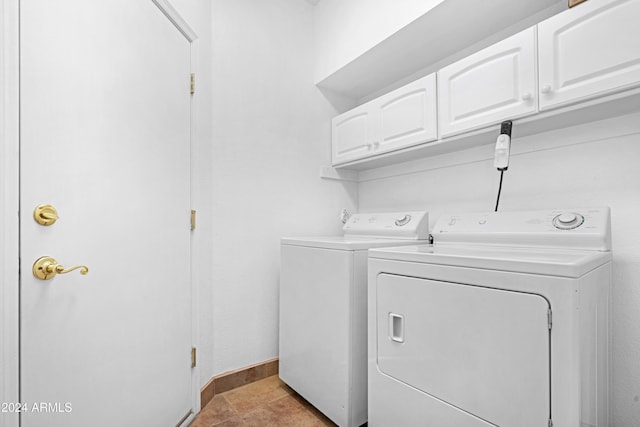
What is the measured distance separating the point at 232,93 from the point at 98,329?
4.90 feet

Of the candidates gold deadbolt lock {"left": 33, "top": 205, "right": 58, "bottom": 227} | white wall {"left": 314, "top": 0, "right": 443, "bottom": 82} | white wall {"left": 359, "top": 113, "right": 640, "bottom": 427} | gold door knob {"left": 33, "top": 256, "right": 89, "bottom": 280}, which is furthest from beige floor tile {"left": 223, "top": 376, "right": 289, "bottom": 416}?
white wall {"left": 314, "top": 0, "right": 443, "bottom": 82}

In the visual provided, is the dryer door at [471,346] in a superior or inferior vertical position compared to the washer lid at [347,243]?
inferior

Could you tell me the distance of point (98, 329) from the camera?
43.0 inches

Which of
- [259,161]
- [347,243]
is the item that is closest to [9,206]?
[347,243]

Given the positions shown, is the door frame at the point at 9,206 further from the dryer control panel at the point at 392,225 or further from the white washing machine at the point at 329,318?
the dryer control panel at the point at 392,225

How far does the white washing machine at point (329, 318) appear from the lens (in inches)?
55.5

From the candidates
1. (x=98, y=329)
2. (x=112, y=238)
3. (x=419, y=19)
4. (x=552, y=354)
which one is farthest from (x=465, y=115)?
(x=98, y=329)

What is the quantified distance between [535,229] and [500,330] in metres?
0.64

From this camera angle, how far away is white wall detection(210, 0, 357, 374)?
1.87 m

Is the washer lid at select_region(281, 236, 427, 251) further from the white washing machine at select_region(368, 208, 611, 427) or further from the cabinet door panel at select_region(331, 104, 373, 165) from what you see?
the cabinet door panel at select_region(331, 104, 373, 165)

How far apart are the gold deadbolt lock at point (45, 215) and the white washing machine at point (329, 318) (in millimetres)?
1063

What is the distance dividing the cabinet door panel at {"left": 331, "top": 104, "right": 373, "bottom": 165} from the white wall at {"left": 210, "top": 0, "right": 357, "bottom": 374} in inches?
4.0

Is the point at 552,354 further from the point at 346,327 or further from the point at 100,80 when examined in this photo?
the point at 100,80

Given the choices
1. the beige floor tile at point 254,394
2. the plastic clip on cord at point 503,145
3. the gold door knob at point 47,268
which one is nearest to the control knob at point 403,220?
the plastic clip on cord at point 503,145
